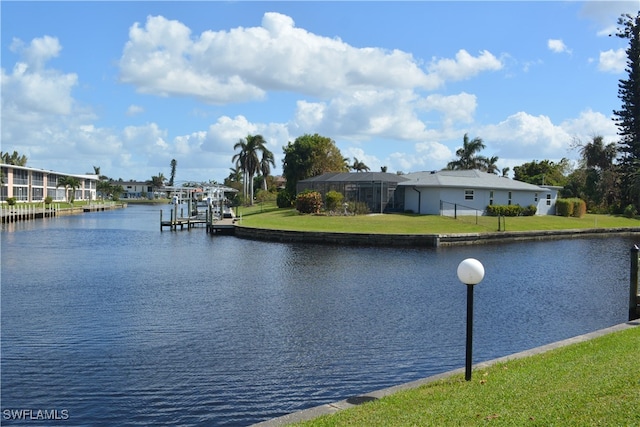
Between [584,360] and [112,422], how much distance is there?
7375 mm

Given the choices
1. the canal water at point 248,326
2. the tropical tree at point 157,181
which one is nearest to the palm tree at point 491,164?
the canal water at point 248,326

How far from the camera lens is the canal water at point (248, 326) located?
9.84 metres

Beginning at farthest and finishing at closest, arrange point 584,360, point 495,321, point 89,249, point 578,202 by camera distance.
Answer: point 578,202
point 89,249
point 495,321
point 584,360

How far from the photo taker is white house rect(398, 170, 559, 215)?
50.3 m

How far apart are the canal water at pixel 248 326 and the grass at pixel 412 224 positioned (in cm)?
1188

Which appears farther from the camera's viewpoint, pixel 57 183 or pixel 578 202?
pixel 57 183

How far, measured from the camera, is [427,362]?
37.6 feet

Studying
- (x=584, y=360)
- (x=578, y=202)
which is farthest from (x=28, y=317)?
(x=578, y=202)

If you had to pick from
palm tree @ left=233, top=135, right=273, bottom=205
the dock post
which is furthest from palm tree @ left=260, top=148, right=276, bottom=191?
the dock post

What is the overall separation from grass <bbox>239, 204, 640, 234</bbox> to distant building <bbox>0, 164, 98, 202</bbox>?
50.9 metres

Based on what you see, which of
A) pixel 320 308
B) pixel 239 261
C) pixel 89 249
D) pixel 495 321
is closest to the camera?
pixel 495 321

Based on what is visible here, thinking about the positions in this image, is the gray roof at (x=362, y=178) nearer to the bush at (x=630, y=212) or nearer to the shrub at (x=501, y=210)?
the shrub at (x=501, y=210)

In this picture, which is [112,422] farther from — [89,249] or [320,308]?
[89,249]

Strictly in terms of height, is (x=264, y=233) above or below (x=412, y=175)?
below
